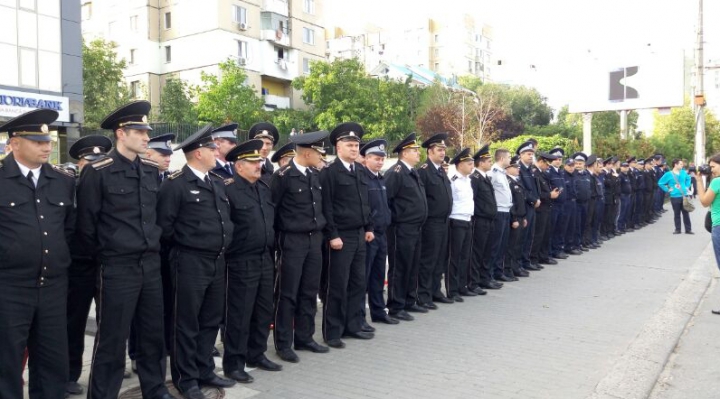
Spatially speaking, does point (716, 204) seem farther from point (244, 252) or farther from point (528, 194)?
point (244, 252)

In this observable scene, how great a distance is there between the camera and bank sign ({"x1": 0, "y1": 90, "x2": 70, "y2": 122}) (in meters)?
20.5

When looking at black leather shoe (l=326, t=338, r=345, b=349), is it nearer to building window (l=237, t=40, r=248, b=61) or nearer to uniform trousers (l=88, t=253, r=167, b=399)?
uniform trousers (l=88, t=253, r=167, b=399)

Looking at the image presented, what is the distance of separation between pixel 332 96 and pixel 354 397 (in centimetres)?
3430

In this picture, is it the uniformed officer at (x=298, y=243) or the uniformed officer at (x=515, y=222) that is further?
the uniformed officer at (x=515, y=222)

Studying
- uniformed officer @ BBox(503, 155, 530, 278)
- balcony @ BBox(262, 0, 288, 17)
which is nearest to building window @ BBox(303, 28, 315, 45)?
balcony @ BBox(262, 0, 288, 17)

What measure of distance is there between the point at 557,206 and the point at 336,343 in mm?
7046

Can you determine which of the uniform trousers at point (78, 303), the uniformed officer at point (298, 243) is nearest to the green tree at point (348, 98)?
the uniformed officer at point (298, 243)

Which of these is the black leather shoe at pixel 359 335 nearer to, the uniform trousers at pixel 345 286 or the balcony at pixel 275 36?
the uniform trousers at pixel 345 286

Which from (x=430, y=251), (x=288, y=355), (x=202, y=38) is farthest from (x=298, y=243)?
(x=202, y=38)

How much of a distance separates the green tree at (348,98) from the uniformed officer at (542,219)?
26.3 meters

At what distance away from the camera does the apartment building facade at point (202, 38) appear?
42094 millimetres

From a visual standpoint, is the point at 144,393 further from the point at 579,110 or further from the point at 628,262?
the point at 579,110

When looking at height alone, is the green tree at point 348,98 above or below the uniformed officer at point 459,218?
above

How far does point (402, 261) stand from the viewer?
7.44 m
